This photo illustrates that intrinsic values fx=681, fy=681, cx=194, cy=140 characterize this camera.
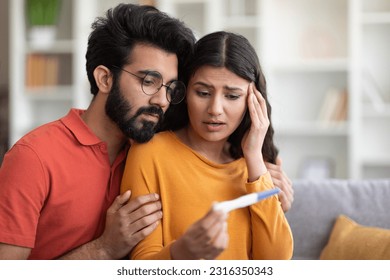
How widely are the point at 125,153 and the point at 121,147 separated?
2 cm

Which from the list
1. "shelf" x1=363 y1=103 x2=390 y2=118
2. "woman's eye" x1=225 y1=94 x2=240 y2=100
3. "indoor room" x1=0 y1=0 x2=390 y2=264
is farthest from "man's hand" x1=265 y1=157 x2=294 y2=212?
"shelf" x1=363 y1=103 x2=390 y2=118

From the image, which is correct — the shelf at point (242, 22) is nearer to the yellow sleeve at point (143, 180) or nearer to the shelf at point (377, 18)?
the shelf at point (377, 18)

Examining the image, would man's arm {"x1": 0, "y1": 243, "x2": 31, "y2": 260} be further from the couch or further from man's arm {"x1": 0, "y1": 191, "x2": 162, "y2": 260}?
the couch

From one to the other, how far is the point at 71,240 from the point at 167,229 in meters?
0.26

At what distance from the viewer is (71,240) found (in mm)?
1749

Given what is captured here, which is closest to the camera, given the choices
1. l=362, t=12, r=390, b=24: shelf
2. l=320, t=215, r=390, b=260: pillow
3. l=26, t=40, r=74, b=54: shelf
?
l=320, t=215, r=390, b=260: pillow

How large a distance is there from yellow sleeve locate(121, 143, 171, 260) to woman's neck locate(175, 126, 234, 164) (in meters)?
0.13

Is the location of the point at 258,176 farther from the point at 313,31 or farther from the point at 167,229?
the point at 313,31

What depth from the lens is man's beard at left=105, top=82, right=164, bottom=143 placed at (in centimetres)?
170

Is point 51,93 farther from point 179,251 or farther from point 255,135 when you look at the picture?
point 179,251

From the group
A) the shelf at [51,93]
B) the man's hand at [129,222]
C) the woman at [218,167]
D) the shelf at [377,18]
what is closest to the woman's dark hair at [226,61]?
the woman at [218,167]

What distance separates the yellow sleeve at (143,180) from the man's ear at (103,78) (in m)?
0.19
